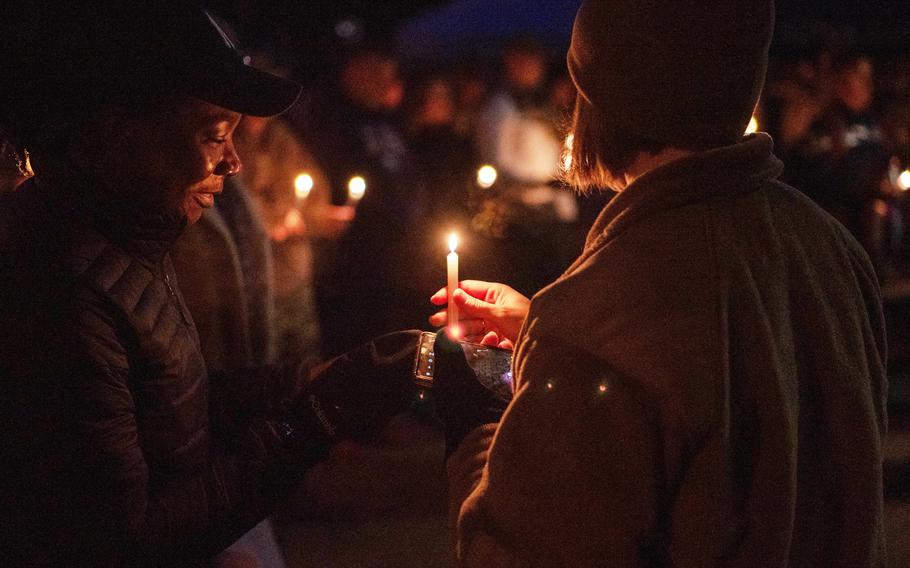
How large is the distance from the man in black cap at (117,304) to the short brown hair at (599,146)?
0.73 m

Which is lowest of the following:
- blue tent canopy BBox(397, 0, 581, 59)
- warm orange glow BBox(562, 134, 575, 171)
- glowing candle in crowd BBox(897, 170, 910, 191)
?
glowing candle in crowd BBox(897, 170, 910, 191)

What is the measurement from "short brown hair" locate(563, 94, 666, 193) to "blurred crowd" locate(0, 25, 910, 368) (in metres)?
2.20

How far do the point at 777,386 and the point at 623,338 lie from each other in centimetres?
29

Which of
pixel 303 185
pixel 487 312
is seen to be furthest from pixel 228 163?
pixel 303 185

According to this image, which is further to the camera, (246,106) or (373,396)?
(373,396)

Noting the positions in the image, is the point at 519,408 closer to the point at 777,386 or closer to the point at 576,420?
the point at 576,420

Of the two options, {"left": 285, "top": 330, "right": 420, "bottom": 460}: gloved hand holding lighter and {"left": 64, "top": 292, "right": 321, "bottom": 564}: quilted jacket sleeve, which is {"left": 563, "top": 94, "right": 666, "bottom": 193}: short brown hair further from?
{"left": 64, "top": 292, "right": 321, "bottom": 564}: quilted jacket sleeve

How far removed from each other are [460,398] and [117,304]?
79 cm

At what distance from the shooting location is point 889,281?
8.47m

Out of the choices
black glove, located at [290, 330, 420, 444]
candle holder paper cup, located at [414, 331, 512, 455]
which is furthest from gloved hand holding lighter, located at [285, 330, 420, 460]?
candle holder paper cup, located at [414, 331, 512, 455]

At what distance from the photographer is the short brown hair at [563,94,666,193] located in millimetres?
1590

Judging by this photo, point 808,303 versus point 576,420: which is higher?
point 808,303

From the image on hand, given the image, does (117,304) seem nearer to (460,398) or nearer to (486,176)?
(460,398)

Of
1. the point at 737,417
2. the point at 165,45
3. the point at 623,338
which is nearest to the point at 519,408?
the point at 623,338
